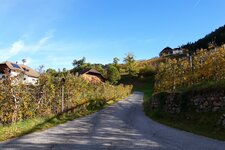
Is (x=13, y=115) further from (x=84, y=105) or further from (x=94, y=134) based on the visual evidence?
(x=84, y=105)

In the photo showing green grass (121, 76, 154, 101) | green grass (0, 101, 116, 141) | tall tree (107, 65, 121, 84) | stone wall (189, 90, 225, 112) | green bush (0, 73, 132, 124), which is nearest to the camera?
green grass (0, 101, 116, 141)

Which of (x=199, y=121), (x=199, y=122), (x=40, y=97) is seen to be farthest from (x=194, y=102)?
(x=40, y=97)

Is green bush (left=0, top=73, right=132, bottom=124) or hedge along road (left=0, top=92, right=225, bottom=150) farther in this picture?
green bush (left=0, top=73, right=132, bottom=124)

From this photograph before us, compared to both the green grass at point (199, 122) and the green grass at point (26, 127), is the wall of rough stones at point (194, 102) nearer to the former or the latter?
the green grass at point (199, 122)

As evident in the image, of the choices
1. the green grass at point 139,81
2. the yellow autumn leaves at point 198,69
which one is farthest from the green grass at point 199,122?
the green grass at point 139,81

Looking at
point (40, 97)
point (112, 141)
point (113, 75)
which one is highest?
point (113, 75)

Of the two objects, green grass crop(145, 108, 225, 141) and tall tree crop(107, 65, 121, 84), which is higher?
tall tree crop(107, 65, 121, 84)

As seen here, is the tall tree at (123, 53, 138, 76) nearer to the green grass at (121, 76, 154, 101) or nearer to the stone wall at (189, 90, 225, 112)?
the green grass at (121, 76, 154, 101)

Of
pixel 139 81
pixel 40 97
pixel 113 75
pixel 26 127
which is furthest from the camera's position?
pixel 139 81

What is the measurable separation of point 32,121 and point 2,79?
98.9 inches

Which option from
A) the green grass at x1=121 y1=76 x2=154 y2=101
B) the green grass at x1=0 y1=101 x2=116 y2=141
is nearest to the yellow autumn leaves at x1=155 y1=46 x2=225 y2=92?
the green grass at x1=0 y1=101 x2=116 y2=141

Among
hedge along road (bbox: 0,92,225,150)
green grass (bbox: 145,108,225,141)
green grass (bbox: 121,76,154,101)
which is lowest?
hedge along road (bbox: 0,92,225,150)

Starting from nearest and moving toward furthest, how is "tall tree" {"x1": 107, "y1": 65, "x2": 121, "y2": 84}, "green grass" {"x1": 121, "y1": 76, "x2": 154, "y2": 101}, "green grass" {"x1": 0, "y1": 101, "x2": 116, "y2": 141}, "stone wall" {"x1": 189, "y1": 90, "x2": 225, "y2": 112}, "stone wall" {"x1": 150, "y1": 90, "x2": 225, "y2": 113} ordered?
"green grass" {"x1": 0, "y1": 101, "x2": 116, "y2": 141}, "stone wall" {"x1": 189, "y1": 90, "x2": 225, "y2": 112}, "stone wall" {"x1": 150, "y1": 90, "x2": 225, "y2": 113}, "green grass" {"x1": 121, "y1": 76, "x2": 154, "y2": 101}, "tall tree" {"x1": 107, "y1": 65, "x2": 121, "y2": 84}

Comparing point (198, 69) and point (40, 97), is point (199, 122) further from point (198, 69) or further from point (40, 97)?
point (40, 97)
